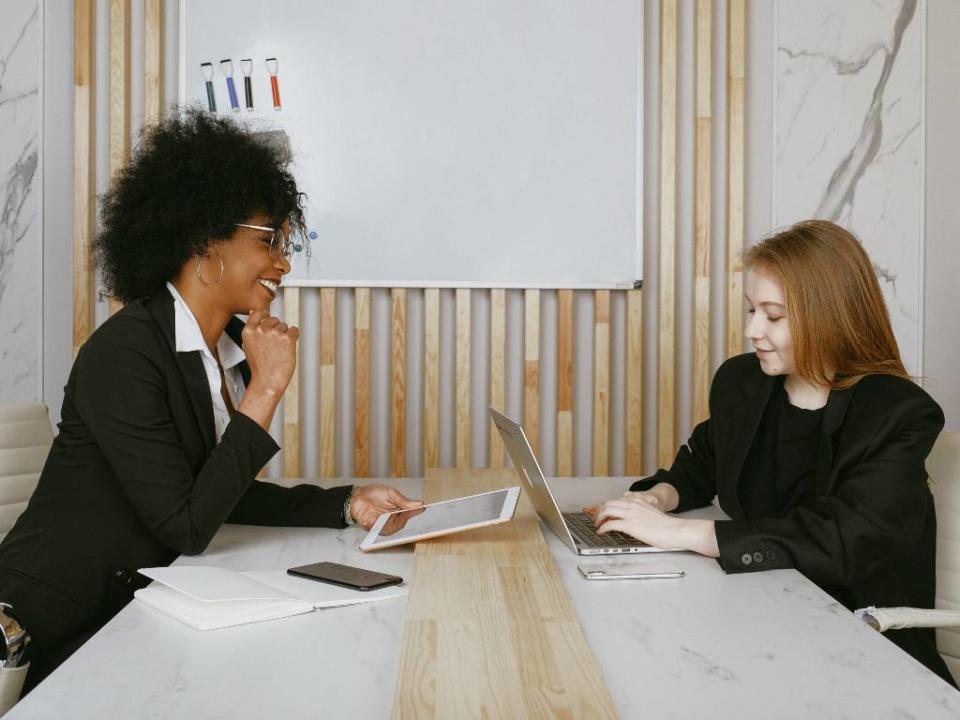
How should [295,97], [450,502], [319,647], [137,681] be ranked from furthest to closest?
[295,97], [450,502], [319,647], [137,681]

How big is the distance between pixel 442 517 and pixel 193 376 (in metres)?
0.56

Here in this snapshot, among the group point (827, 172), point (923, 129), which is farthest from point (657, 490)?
point (923, 129)

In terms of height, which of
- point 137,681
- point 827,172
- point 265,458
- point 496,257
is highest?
point 827,172

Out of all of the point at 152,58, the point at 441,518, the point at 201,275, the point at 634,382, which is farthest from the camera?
the point at 634,382

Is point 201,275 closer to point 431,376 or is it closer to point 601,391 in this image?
point 431,376

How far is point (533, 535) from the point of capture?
1692mm

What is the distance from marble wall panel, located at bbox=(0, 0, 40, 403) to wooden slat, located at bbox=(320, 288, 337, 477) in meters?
1.01

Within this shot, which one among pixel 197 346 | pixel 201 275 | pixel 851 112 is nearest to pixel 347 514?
pixel 197 346

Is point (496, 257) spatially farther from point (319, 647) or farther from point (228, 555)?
point (319, 647)

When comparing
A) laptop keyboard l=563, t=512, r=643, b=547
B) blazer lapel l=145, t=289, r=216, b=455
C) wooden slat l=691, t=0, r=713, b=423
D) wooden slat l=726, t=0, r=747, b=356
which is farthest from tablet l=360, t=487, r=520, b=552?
wooden slat l=726, t=0, r=747, b=356

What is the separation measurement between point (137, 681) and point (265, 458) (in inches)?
26.1

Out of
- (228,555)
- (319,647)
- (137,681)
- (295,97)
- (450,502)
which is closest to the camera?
(137,681)

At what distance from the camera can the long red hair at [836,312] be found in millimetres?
1856

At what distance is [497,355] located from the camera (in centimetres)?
334
